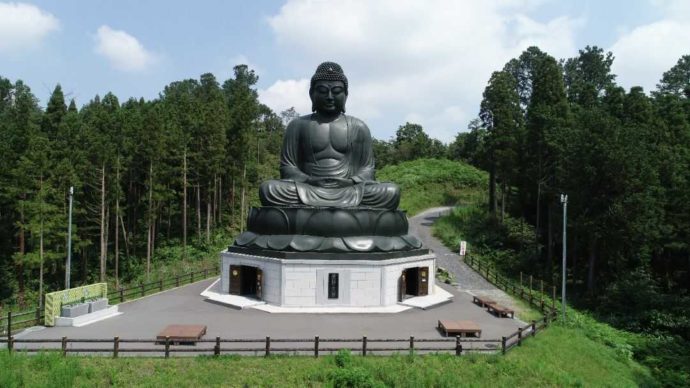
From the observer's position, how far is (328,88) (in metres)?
21.6

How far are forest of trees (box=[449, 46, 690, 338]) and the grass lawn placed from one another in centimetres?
1156

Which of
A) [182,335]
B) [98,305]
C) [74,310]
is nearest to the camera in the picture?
[182,335]

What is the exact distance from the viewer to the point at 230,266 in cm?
1998

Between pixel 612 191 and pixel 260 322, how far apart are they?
17908 mm

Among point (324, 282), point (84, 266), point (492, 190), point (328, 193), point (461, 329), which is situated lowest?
point (84, 266)

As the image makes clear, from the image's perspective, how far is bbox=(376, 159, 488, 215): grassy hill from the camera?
185 ft

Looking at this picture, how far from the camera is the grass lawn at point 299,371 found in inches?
442

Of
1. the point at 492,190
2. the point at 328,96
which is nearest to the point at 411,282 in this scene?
the point at 328,96

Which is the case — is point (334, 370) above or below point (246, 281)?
below

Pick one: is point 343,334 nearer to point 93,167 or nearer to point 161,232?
point 93,167

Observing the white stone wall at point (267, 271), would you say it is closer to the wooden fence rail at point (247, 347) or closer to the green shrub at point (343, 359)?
the wooden fence rail at point (247, 347)

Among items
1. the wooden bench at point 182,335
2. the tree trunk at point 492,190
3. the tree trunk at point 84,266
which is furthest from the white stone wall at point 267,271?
the tree trunk at point 492,190

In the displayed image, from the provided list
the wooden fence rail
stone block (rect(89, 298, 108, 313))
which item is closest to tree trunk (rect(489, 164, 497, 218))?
the wooden fence rail

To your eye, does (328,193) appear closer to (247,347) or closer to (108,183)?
(247,347)
